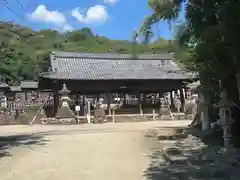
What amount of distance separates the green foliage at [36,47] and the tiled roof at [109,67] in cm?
147

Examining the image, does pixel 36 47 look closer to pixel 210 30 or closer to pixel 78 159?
pixel 78 159

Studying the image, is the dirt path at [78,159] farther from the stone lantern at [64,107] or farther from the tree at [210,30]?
the stone lantern at [64,107]

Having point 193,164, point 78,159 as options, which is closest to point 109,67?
point 78,159

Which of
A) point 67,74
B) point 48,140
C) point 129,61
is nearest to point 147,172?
point 48,140

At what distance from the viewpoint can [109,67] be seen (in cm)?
3575

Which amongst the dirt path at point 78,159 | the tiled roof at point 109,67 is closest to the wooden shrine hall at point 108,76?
the tiled roof at point 109,67

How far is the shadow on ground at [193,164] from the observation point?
8.43 m

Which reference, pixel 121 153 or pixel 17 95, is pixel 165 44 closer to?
pixel 121 153

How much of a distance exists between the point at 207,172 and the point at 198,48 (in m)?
3.13

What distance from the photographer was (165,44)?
44.9 feet

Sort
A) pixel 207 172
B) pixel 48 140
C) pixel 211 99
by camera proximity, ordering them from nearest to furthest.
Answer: pixel 207 172
pixel 211 99
pixel 48 140

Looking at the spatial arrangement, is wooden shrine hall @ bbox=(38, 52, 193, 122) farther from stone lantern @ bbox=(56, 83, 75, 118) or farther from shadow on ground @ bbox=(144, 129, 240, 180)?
shadow on ground @ bbox=(144, 129, 240, 180)

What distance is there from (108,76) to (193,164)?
24.4 meters

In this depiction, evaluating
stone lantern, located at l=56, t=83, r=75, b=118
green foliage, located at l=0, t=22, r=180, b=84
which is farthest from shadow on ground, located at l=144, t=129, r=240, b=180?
stone lantern, located at l=56, t=83, r=75, b=118
